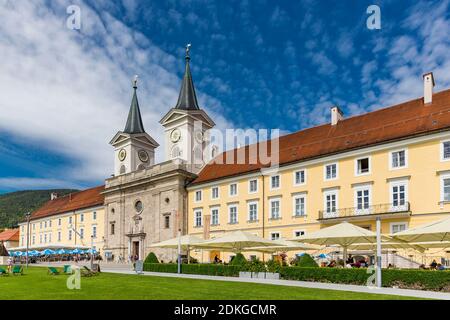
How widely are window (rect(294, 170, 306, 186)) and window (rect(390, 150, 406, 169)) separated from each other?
7973 millimetres

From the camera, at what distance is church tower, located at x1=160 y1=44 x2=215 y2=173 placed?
53.7 meters

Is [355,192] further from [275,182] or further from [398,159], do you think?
[275,182]

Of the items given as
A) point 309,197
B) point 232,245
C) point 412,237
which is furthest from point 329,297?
point 309,197

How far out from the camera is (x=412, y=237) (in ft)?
66.3

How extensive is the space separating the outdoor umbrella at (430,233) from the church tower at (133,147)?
142 feet

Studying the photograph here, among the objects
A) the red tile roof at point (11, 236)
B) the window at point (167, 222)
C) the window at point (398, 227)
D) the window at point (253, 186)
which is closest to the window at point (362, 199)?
the window at point (398, 227)

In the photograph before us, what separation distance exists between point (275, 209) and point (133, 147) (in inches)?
1054

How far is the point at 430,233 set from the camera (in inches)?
744

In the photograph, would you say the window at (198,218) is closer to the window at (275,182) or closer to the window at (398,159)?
the window at (275,182)

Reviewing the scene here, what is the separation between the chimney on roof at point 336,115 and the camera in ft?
139

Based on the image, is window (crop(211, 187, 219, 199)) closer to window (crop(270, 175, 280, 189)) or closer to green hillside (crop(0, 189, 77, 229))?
window (crop(270, 175, 280, 189))

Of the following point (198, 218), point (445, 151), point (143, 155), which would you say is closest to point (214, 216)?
point (198, 218)

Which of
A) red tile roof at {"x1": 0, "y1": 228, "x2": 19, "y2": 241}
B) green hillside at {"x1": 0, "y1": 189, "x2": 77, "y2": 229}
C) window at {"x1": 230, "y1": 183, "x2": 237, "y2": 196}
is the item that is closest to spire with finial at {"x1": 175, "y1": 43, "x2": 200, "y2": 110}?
window at {"x1": 230, "y1": 183, "x2": 237, "y2": 196}

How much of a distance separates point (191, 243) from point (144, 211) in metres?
23.4
